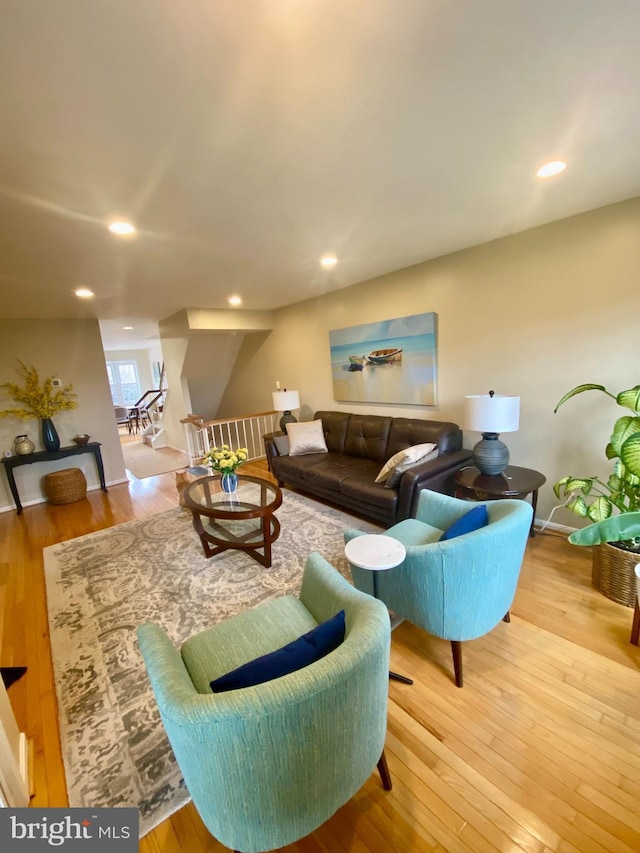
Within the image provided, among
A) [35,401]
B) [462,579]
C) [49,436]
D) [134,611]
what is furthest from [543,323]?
[35,401]

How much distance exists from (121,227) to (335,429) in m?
2.93

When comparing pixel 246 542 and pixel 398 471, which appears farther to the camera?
pixel 398 471

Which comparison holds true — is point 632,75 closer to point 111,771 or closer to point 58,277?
point 111,771

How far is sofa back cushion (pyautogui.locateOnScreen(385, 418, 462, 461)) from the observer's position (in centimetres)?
321

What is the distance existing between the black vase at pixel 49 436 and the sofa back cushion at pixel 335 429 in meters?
3.62

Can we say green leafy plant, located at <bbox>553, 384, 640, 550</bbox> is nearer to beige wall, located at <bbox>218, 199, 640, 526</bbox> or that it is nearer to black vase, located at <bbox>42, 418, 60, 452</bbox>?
beige wall, located at <bbox>218, 199, 640, 526</bbox>

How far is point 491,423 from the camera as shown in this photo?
254 cm

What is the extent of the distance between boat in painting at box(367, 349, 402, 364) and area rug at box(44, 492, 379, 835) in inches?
72.5

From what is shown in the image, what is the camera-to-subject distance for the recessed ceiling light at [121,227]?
2073 mm

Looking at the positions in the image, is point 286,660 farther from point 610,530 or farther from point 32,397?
point 32,397

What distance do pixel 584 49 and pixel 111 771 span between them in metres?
3.16

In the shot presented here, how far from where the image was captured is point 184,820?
119cm

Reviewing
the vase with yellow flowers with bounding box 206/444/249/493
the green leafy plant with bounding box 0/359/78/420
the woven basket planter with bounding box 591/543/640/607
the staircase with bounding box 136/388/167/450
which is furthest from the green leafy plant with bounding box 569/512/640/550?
the staircase with bounding box 136/388/167/450

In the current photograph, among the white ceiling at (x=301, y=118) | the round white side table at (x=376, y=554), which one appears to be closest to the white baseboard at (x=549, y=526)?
the round white side table at (x=376, y=554)
